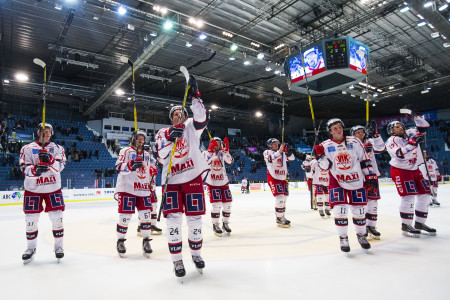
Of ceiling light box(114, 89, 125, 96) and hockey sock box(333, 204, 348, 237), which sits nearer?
hockey sock box(333, 204, 348, 237)

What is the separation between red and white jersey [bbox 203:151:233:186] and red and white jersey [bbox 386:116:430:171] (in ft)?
9.75

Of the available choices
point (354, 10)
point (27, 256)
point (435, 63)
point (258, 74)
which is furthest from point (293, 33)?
point (27, 256)

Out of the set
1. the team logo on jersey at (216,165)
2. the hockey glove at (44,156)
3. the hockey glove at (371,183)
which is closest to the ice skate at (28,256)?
the hockey glove at (44,156)

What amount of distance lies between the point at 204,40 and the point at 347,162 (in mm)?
10455

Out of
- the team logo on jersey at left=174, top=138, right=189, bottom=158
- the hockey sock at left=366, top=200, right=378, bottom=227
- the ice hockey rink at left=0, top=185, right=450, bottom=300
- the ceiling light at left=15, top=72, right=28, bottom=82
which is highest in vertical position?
the ceiling light at left=15, top=72, right=28, bottom=82

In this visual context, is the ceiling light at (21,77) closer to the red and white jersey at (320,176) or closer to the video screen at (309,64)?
the video screen at (309,64)

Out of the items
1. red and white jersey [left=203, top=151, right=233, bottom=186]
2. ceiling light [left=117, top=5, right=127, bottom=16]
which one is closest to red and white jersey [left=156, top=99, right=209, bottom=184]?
red and white jersey [left=203, top=151, right=233, bottom=186]

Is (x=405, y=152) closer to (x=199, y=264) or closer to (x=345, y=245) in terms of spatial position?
(x=345, y=245)

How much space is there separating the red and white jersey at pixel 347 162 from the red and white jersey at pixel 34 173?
368 cm

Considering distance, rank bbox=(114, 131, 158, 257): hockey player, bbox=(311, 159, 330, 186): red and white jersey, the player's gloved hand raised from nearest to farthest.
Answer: the player's gloved hand raised → bbox=(114, 131, 158, 257): hockey player → bbox=(311, 159, 330, 186): red and white jersey

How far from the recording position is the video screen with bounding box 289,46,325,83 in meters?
10.8

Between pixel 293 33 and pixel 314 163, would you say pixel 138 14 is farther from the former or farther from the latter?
pixel 314 163

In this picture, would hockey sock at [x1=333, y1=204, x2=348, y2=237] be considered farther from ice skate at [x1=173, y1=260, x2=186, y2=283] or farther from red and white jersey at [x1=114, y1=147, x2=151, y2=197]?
red and white jersey at [x1=114, y1=147, x2=151, y2=197]

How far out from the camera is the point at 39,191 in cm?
357
